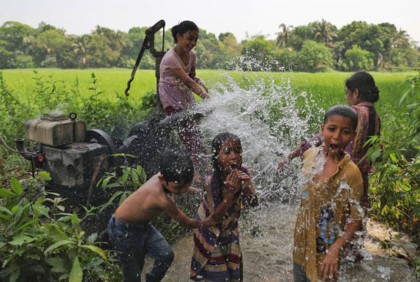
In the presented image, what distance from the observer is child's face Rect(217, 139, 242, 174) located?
2258mm

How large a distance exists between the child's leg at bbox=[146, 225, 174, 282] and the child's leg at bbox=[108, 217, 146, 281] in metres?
0.06

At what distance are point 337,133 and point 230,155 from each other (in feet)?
1.93

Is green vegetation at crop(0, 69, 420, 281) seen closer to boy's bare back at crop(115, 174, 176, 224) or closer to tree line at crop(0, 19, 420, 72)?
boy's bare back at crop(115, 174, 176, 224)

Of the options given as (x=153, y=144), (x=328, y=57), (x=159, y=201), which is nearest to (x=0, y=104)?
(x=153, y=144)

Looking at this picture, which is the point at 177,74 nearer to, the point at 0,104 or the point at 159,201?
the point at 159,201

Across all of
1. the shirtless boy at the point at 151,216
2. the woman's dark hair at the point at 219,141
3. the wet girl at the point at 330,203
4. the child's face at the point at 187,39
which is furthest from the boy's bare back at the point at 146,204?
the child's face at the point at 187,39

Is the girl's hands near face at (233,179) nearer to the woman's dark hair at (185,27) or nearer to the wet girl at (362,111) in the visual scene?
the wet girl at (362,111)

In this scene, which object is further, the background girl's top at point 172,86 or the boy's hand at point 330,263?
the background girl's top at point 172,86

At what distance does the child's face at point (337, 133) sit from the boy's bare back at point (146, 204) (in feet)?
3.08

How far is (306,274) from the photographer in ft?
7.10

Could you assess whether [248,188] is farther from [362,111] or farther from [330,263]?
[362,111]

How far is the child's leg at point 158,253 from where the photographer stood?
2.58 meters

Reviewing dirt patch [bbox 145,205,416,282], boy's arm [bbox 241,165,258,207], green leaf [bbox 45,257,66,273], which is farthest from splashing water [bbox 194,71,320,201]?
green leaf [bbox 45,257,66,273]

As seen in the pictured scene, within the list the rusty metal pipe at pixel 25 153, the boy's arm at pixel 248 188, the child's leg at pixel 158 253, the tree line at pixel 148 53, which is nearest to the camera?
the boy's arm at pixel 248 188
